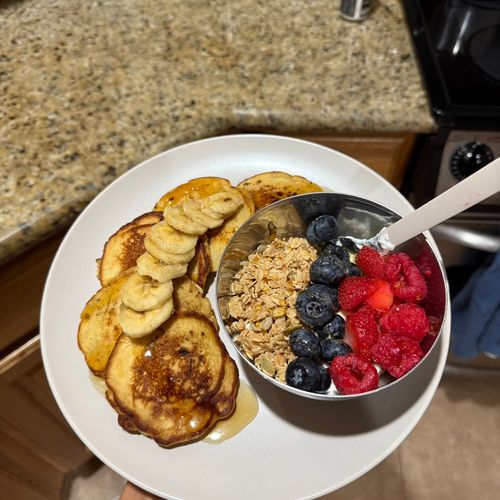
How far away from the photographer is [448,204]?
2.12 ft

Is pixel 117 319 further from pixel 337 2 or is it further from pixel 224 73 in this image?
pixel 337 2

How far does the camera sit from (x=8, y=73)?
1029 millimetres

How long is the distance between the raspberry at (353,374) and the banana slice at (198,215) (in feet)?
1.00

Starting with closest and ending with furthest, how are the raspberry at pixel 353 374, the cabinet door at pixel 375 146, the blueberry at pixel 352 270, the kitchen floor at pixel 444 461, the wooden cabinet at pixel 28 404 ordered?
the raspberry at pixel 353 374
the blueberry at pixel 352 270
the wooden cabinet at pixel 28 404
the cabinet door at pixel 375 146
the kitchen floor at pixel 444 461

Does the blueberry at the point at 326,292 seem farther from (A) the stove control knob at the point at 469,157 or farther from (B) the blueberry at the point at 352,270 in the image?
(A) the stove control knob at the point at 469,157

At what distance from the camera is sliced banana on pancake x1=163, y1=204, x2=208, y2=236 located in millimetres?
762

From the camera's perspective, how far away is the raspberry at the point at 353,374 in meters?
0.69

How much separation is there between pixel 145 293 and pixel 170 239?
10 cm

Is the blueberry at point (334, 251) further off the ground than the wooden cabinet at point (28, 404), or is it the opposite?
the blueberry at point (334, 251)

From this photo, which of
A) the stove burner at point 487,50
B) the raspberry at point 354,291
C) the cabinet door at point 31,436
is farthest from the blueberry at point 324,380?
the stove burner at point 487,50

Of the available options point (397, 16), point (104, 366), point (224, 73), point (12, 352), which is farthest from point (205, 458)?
point (397, 16)

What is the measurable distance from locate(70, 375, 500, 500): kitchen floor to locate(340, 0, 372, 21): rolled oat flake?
4.01ft

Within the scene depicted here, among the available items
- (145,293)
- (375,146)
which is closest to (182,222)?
(145,293)

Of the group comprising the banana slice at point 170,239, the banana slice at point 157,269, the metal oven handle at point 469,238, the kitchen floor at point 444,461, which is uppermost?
the banana slice at point 170,239
